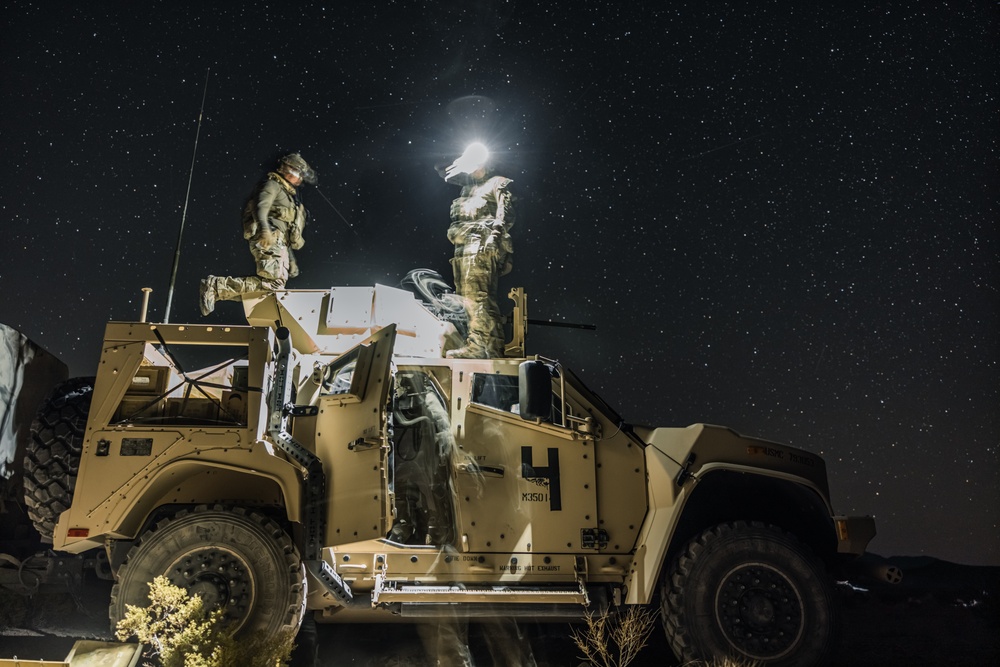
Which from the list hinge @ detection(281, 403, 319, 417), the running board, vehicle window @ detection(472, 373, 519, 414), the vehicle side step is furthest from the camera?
vehicle window @ detection(472, 373, 519, 414)

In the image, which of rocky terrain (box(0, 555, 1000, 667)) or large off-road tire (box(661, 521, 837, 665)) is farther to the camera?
rocky terrain (box(0, 555, 1000, 667))

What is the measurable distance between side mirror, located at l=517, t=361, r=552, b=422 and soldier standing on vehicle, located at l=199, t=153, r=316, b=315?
4390 mm

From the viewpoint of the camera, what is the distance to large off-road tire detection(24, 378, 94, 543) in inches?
219

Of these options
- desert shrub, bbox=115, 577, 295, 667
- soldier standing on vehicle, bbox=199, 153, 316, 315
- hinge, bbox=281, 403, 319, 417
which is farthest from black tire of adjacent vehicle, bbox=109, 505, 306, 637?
soldier standing on vehicle, bbox=199, 153, 316, 315

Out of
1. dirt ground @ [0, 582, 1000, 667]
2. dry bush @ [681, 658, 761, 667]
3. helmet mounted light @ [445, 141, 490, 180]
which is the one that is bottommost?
dirt ground @ [0, 582, 1000, 667]

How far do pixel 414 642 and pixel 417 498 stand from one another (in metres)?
1.58

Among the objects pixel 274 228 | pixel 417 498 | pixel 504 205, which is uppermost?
pixel 504 205

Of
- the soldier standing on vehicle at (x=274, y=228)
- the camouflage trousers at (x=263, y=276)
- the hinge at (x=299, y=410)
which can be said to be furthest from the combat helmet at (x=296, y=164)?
the hinge at (x=299, y=410)

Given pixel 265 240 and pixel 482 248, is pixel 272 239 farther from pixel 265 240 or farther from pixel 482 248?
pixel 482 248

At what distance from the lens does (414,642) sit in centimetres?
679

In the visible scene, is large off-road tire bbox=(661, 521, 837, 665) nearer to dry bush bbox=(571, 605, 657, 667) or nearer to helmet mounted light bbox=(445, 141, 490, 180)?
dry bush bbox=(571, 605, 657, 667)

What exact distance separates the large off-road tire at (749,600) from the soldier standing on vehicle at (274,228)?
5.80 meters

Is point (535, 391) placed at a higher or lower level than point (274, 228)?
lower

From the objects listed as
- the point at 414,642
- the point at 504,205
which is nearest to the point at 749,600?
the point at 414,642
